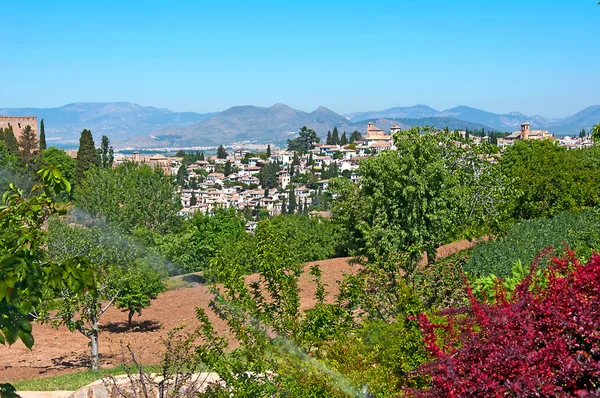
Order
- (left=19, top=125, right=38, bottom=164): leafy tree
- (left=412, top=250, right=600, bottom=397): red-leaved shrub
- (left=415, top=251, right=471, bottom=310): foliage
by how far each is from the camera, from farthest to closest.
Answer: (left=19, top=125, right=38, bottom=164): leafy tree → (left=415, top=251, right=471, bottom=310): foliage → (left=412, top=250, right=600, bottom=397): red-leaved shrub

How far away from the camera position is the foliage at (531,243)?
10432 millimetres

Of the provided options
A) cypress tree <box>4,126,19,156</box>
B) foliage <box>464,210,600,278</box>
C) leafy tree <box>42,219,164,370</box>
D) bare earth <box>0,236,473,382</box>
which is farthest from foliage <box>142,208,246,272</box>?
cypress tree <box>4,126,19,156</box>

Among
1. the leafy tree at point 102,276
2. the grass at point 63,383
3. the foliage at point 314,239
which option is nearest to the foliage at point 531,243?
the grass at point 63,383

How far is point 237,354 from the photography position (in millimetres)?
5484

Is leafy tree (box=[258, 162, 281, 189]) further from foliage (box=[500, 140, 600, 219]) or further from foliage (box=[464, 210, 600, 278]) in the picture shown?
foliage (box=[464, 210, 600, 278])

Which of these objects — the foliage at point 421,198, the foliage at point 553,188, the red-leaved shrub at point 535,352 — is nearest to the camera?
the red-leaved shrub at point 535,352

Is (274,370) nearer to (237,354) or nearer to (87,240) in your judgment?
(237,354)

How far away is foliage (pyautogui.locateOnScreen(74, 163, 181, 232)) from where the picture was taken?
28578mm

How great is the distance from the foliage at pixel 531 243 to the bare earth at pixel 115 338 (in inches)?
109

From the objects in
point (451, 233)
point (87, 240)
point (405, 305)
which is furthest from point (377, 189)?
point (405, 305)

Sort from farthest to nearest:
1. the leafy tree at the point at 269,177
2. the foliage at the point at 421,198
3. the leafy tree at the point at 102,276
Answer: the leafy tree at the point at 269,177
the foliage at the point at 421,198
the leafy tree at the point at 102,276

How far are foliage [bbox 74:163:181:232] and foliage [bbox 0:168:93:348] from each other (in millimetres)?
25184

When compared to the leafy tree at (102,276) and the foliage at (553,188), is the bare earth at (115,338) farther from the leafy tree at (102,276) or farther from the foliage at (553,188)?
the foliage at (553,188)

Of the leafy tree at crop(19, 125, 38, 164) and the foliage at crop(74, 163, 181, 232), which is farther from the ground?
the leafy tree at crop(19, 125, 38, 164)
